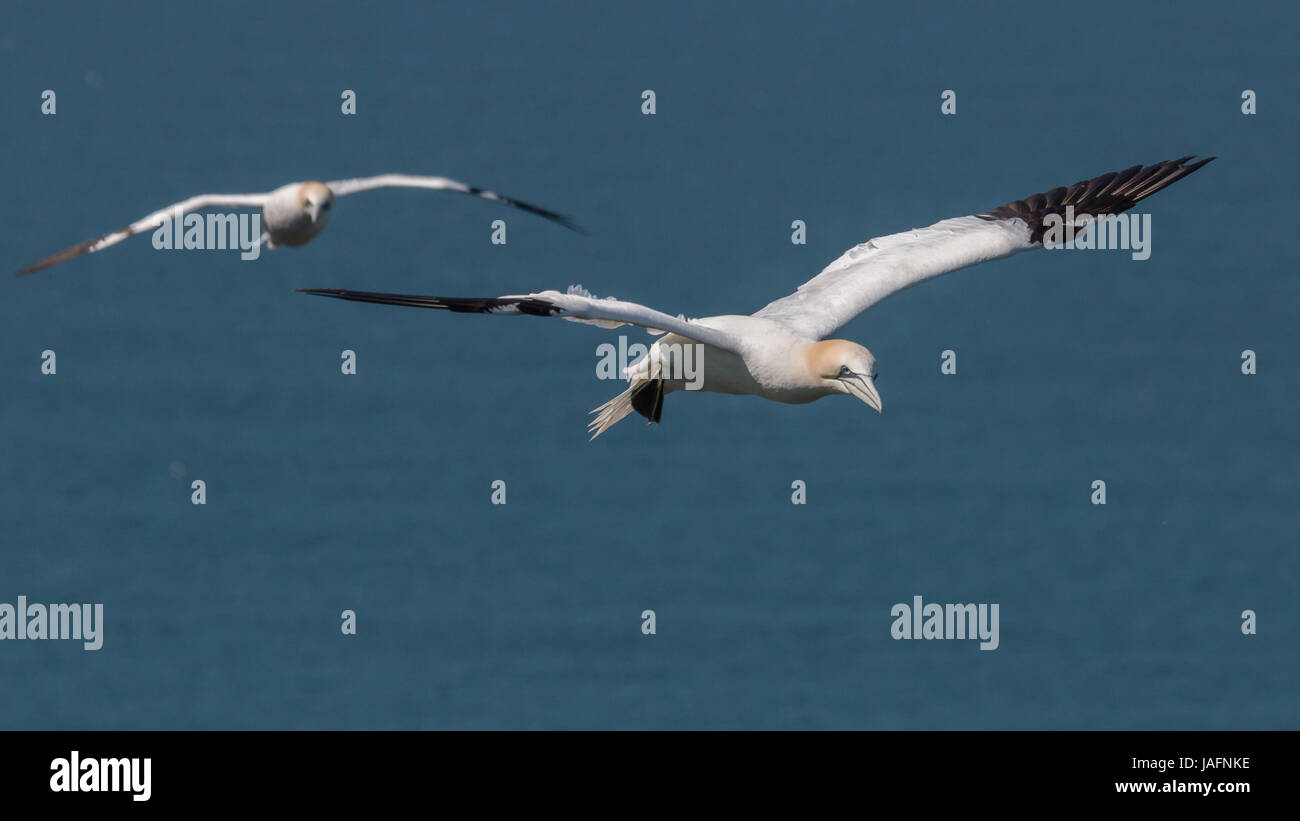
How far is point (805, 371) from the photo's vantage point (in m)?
33.8

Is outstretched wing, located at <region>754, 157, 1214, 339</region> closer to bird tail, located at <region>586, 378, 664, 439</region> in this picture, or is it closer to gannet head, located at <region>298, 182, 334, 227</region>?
bird tail, located at <region>586, 378, 664, 439</region>

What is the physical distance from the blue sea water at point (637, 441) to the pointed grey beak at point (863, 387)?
33605 millimetres

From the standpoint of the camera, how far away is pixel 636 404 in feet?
119

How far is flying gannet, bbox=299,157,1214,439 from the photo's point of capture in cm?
3169

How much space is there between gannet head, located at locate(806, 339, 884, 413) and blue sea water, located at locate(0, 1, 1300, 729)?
110 feet

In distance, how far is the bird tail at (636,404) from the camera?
35.8 metres

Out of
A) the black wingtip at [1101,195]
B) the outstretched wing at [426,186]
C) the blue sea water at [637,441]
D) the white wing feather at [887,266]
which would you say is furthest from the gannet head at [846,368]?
the blue sea water at [637,441]

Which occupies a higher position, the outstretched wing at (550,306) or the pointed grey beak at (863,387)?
the outstretched wing at (550,306)

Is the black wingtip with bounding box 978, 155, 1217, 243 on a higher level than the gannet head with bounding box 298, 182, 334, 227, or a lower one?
higher

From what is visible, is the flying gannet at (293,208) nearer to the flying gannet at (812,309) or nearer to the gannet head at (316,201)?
the gannet head at (316,201)

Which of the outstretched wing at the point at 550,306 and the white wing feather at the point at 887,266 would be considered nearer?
the outstretched wing at the point at 550,306

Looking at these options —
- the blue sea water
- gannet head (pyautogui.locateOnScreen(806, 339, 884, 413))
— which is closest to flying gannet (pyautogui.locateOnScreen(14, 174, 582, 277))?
gannet head (pyautogui.locateOnScreen(806, 339, 884, 413))

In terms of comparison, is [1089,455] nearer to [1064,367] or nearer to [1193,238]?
[1064,367]

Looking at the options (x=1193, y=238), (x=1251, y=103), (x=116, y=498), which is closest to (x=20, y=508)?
(x=116, y=498)
